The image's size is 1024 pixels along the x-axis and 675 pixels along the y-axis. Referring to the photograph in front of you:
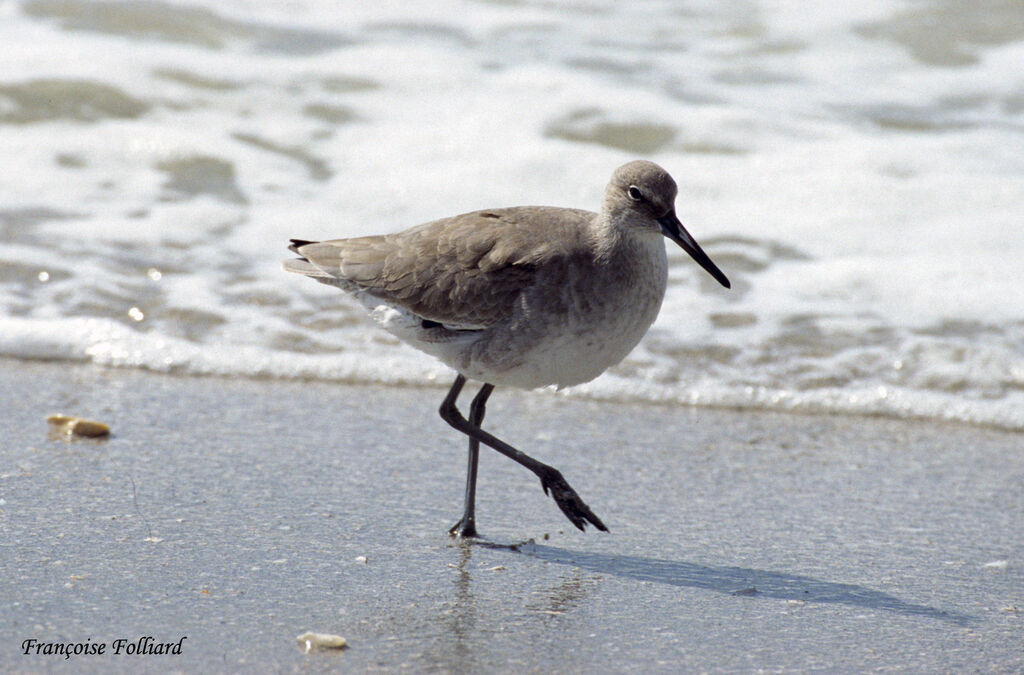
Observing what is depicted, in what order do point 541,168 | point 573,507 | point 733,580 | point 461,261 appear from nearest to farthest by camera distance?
point 733,580 → point 573,507 → point 461,261 → point 541,168

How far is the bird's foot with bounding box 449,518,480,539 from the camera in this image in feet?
12.7

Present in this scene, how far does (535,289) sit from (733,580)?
103cm

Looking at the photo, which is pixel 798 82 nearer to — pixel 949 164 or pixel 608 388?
pixel 949 164

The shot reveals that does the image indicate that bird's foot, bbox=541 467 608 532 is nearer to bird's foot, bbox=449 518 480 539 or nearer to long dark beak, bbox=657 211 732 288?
bird's foot, bbox=449 518 480 539

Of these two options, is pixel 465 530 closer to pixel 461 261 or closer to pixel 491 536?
pixel 491 536

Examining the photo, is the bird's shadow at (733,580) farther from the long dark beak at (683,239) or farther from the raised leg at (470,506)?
the long dark beak at (683,239)

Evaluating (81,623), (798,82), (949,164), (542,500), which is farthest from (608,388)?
(798,82)

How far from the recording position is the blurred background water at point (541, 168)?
18.5 ft

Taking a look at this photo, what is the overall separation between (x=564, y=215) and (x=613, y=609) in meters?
1.32

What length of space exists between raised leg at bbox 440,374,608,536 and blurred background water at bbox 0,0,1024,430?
1250mm

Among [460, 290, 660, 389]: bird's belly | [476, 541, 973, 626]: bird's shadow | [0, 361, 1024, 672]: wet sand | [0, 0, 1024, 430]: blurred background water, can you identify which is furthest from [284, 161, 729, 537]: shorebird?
[0, 0, 1024, 430]: blurred background water

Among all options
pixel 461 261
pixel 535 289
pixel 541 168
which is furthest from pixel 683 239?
pixel 541 168

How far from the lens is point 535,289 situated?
3834 mm

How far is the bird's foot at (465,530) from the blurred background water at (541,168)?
157 cm
